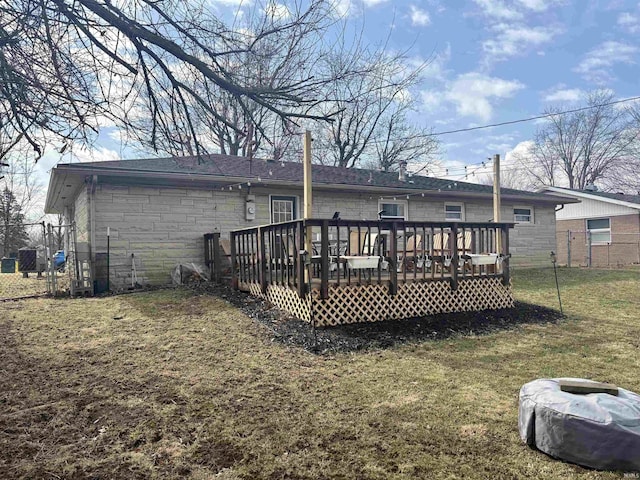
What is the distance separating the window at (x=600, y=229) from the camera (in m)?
19.2

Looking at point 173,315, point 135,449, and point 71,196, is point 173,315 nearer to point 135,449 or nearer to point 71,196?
point 135,449

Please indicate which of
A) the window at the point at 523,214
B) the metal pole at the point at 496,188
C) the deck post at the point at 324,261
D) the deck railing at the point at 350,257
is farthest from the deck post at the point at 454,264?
the window at the point at 523,214

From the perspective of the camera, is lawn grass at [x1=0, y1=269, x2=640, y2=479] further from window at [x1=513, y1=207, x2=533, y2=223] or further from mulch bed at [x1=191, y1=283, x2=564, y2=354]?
window at [x1=513, y1=207, x2=533, y2=223]

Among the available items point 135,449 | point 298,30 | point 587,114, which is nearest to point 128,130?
point 298,30

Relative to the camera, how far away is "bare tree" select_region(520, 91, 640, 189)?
28625mm

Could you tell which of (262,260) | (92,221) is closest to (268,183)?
(262,260)

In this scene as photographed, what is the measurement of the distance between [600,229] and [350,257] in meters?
18.6

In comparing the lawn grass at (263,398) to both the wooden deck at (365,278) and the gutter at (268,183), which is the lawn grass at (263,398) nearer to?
the wooden deck at (365,278)

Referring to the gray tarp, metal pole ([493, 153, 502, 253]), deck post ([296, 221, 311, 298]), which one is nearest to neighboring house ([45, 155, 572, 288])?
deck post ([296, 221, 311, 298])

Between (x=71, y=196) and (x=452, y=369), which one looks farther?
(x=71, y=196)

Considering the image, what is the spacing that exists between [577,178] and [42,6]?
119 feet

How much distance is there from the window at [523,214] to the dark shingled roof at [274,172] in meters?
0.53

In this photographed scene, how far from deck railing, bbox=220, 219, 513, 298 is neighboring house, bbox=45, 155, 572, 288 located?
6.36 ft

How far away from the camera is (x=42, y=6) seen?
3.27m
